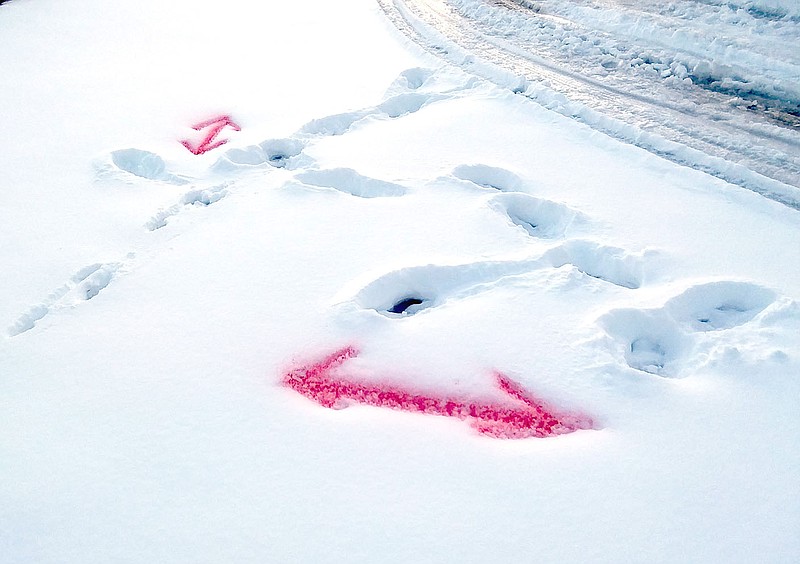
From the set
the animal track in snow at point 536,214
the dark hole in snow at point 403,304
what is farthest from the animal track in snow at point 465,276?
the animal track in snow at point 536,214

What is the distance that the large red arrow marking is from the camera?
79.4 inches

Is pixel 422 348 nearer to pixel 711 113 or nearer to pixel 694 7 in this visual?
pixel 711 113

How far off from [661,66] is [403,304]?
2.77 metres

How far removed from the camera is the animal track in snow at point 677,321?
7.46ft

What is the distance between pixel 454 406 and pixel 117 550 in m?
1.02

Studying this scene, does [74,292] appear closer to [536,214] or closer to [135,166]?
[135,166]

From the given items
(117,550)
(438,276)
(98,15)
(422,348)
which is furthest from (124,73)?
(117,550)

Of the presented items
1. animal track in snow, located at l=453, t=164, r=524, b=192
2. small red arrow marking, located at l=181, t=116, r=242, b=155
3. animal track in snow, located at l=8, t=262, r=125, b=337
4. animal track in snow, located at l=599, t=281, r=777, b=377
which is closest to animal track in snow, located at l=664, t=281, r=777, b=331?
animal track in snow, located at l=599, t=281, r=777, b=377

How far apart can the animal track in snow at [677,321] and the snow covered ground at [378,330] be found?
0.01 m

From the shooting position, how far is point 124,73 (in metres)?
4.41

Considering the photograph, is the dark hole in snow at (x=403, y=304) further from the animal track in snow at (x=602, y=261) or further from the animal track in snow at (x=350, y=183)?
the animal track in snow at (x=350, y=183)

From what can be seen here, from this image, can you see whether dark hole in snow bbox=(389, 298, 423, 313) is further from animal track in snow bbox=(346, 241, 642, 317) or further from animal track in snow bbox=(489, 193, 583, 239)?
animal track in snow bbox=(489, 193, 583, 239)

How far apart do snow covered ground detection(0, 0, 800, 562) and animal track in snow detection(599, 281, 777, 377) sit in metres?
0.01

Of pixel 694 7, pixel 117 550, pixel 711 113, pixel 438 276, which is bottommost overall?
pixel 117 550
